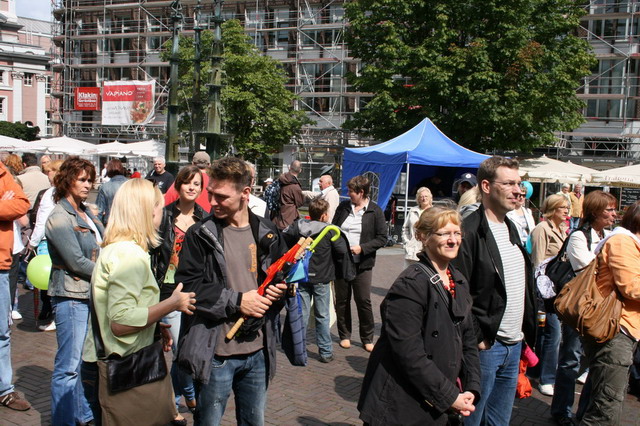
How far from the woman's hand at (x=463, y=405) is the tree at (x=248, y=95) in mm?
37192

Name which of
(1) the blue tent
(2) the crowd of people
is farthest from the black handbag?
(1) the blue tent

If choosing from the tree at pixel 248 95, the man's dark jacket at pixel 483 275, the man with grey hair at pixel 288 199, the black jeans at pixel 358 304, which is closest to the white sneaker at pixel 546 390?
the black jeans at pixel 358 304

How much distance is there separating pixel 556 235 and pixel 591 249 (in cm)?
139

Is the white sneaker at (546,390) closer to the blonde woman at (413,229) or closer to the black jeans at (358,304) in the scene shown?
the blonde woman at (413,229)

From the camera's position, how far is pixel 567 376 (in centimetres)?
523

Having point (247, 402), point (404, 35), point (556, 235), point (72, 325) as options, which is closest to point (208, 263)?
point (247, 402)

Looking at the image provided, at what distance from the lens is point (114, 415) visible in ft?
10.4

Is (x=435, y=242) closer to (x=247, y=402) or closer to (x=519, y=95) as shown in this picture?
(x=247, y=402)

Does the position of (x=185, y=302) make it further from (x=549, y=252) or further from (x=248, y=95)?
(x=248, y=95)

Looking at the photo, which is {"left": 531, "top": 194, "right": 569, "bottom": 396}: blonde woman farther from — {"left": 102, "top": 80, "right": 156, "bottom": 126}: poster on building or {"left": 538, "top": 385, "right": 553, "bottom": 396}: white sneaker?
{"left": 102, "top": 80, "right": 156, "bottom": 126}: poster on building

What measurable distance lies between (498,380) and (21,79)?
7434cm

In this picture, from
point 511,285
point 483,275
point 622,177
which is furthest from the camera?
point 622,177

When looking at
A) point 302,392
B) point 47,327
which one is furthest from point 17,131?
point 302,392

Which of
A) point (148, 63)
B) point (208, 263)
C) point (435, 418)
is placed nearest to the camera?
point (435, 418)
